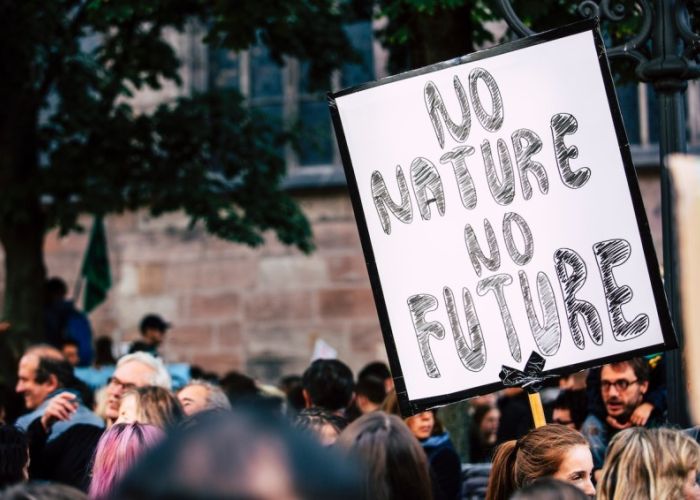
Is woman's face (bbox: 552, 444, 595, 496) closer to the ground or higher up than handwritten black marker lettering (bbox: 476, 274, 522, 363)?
closer to the ground

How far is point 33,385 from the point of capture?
612 cm

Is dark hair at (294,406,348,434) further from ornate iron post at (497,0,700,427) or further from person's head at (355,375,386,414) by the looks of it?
person's head at (355,375,386,414)

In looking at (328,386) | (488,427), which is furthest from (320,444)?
(488,427)

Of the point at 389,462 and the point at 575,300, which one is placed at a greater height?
the point at 575,300

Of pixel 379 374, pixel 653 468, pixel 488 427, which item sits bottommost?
pixel 488 427

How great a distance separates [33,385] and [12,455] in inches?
90.0

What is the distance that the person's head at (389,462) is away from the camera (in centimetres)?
320

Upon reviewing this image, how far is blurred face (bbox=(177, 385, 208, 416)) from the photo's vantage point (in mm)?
5637

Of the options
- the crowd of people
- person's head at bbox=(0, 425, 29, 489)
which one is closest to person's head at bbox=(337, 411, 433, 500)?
the crowd of people

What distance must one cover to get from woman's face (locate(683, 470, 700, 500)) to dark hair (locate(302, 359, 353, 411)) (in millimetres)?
2321

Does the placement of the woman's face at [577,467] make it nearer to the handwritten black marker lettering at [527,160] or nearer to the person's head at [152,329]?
the handwritten black marker lettering at [527,160]

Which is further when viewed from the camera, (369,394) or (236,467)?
(369,394)

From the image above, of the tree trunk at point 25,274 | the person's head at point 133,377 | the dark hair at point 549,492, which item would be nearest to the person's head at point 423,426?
the person's head at point 133,377

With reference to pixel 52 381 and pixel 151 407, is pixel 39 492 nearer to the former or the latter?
pixel 151 407
